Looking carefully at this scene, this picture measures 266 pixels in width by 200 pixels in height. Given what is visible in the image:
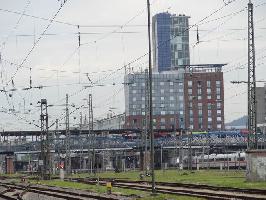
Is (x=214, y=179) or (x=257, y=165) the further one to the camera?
(x=214, y=179)

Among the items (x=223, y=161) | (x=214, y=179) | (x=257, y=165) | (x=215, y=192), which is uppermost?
(x=257, y=165)

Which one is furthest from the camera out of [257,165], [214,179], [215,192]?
[214,179]

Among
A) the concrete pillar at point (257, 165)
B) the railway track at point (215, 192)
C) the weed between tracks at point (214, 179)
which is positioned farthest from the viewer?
the concrete pillar at point (257, 165)

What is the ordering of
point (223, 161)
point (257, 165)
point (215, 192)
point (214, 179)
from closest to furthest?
point (215, 192), point (257, 165), point (214, 179), point (223, 161)

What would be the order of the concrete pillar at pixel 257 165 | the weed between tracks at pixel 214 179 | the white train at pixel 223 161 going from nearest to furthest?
the weed between tracks at pixel 214 179 < the concrete pillar at pixel 257 165 < the white train at pixel 223 161

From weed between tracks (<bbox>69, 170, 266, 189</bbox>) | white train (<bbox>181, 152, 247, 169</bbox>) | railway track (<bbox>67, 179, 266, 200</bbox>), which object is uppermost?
railway track (<bbox>67, 179, 266, 200</bbox>)

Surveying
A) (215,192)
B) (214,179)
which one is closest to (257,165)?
(215,192)

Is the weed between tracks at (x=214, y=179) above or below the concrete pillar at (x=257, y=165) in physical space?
below

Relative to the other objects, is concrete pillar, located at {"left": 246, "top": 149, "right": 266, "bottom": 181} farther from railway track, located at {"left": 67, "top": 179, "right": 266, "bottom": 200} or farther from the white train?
the white train

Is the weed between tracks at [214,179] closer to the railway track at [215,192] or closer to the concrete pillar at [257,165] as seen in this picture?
the concrete pillar at [257,165]

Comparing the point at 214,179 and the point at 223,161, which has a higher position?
the point at 214,179

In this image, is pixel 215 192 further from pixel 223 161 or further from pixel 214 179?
pixel 223 161

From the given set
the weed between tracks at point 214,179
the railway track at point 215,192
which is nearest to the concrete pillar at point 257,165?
the weed between tracks at point 214,179

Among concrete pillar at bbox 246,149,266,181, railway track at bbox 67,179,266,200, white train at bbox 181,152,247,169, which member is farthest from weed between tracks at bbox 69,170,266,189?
white train at bbox 181,152,247,169
